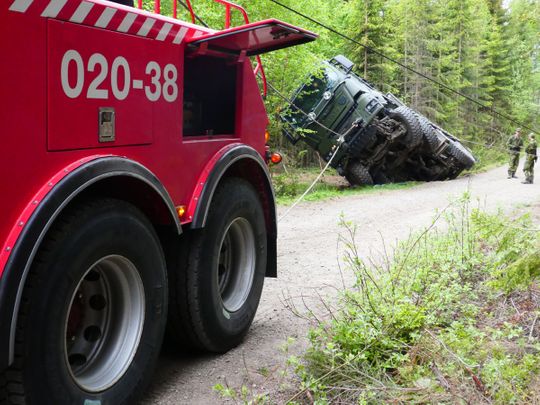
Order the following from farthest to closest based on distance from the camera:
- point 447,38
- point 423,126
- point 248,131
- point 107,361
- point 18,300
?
point 447,38 < point 423,126 < point 248,131 < point 107,361 < point 18,300

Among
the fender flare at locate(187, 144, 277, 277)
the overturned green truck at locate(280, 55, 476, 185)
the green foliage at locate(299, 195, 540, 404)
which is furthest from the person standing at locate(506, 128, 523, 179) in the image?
the fender flare at locate(187, 144, 277, 277)

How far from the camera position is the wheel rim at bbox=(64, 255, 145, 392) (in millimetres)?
2984

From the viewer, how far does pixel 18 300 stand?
7.73 ft

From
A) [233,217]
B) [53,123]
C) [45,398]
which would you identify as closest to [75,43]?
[53,123]

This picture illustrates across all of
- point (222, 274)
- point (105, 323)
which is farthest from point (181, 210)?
point (222, 274)

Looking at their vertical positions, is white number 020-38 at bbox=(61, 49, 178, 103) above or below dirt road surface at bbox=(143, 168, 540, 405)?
above

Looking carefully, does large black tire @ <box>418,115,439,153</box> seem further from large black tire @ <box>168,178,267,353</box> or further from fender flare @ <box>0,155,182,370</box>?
fender flare @ <box>0,155,182,370</box>

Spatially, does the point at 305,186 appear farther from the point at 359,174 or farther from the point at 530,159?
the point at 530,159

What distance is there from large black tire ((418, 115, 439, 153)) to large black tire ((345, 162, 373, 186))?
1.77m

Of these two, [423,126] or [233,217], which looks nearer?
[233,217]

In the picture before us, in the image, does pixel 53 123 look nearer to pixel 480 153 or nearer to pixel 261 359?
pixel 261 359

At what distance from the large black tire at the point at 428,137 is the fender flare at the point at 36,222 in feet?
46.4

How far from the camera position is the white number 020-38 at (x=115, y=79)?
2723 millimetres

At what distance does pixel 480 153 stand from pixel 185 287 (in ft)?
84.3
